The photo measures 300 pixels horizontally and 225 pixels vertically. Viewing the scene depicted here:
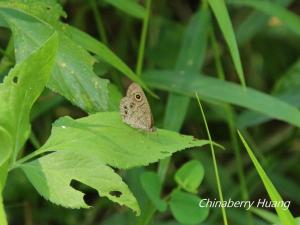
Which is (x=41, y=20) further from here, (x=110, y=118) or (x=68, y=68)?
(x=110, y=118)

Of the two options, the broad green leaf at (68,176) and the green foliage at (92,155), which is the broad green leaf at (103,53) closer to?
the green foliage at (92,155)

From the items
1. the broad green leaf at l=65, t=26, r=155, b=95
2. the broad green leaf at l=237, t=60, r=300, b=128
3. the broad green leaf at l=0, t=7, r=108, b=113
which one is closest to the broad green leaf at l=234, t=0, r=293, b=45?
the broad green leaf at l=237, t=60, r=300, b=128

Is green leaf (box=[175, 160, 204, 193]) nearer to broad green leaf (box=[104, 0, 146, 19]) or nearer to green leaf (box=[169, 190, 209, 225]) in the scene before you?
green leaf (box=[169, 190, 209, 225])

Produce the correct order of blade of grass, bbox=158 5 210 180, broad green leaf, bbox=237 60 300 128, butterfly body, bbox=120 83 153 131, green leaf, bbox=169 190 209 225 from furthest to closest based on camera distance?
broad green leaf, bbox=237 60 300 128
blade of grass, bbox=158 5 210 180
green leaf, bbox=169 190 209 225
butterfly body, bbox=120 83 153 131

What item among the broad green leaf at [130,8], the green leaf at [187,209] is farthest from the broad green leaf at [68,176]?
the broad green leaf at [130,8]

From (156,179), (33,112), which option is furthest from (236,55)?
(33,112)

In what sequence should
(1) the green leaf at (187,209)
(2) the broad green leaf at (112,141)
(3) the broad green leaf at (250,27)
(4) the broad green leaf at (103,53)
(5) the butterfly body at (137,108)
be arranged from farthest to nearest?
(3) the broad green leaf at (250,27), (1) the green leaf at (187,209), (4) the broad green leaf at (103,53), (5) the butterfly body at (137,108), (2) the broad green leaf at (112,141)
